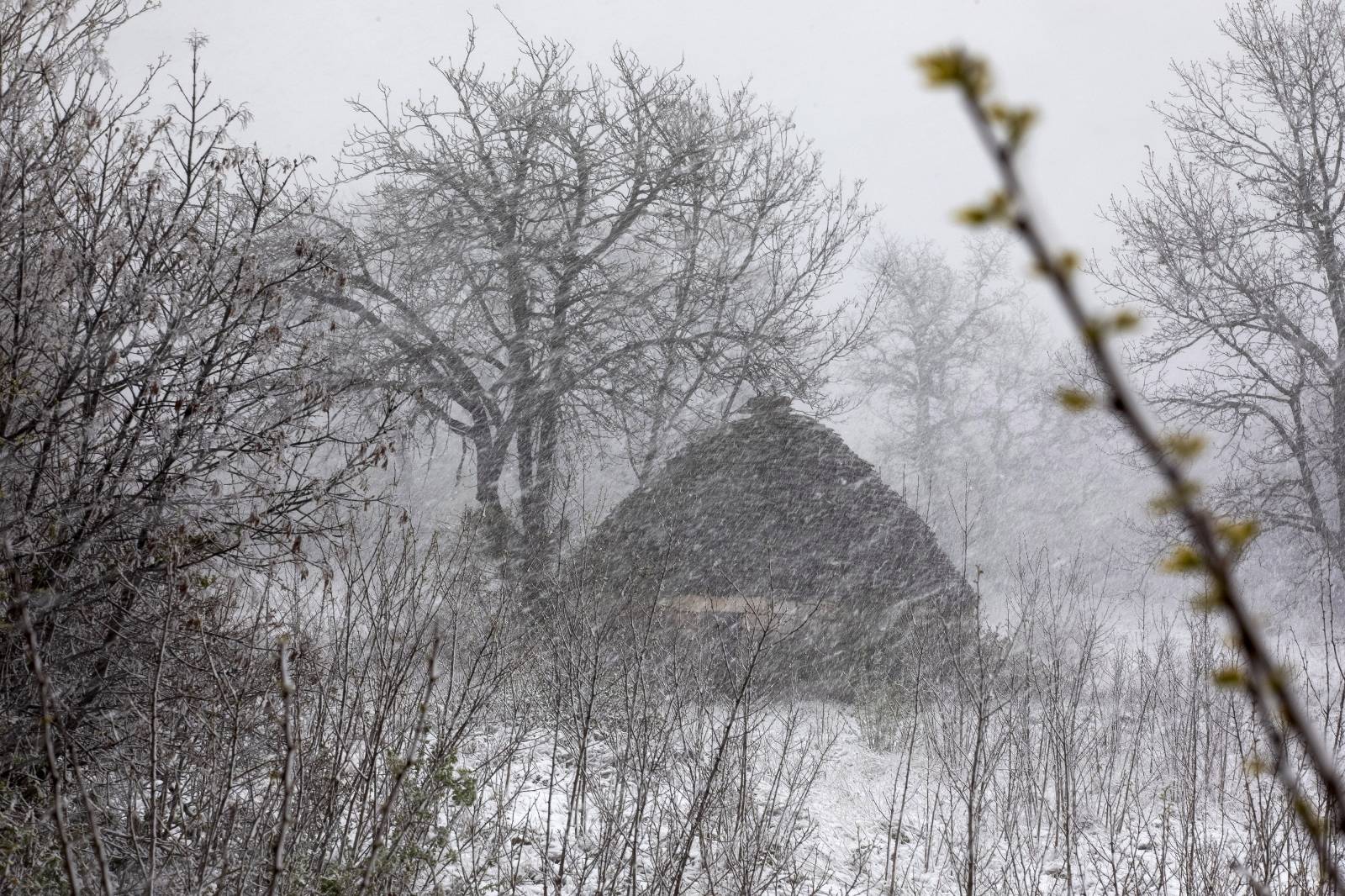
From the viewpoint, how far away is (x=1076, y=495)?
3300 centimetres

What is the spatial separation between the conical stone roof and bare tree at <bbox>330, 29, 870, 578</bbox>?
7.69 feet

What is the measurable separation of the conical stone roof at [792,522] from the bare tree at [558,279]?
7.69 feet

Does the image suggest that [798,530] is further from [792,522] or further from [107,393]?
[107,393]

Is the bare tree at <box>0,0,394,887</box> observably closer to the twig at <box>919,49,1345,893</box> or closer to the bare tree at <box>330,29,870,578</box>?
the twig at <box>919,49,1345,893</box>

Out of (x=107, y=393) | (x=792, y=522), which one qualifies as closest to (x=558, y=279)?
(x=792, y=522)

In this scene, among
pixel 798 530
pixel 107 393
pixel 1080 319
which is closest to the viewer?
pixel 1080 319

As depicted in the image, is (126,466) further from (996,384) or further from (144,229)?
(996,384)

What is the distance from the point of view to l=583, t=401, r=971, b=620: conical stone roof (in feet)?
36.3

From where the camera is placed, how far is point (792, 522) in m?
11.8

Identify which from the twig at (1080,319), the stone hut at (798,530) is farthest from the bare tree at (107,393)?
the stone hut at (798,530)

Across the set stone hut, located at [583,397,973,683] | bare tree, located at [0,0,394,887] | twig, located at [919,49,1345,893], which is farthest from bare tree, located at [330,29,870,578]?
twig, located at [919,49,1345,893]

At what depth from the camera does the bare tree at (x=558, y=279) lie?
1389 cm

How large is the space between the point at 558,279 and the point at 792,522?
224 inches

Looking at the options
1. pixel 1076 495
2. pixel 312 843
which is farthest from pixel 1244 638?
pixel 1076 495
